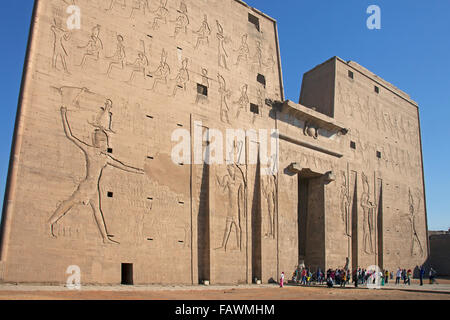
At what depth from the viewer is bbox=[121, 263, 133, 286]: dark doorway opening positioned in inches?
497

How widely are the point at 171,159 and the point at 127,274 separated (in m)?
3.87

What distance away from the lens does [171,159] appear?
46.8ft

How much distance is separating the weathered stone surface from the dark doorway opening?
0.10 meters

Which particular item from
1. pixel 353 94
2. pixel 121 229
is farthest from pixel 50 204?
pixel 353 94

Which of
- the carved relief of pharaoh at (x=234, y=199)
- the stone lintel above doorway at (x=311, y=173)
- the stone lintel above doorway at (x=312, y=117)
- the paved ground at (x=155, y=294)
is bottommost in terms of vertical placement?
the paved ground at (x=155, y=294)

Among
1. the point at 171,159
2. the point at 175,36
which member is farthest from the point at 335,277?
the point at 175,36

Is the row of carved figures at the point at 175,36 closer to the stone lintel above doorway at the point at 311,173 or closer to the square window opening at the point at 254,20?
the square window opening at the point at 254,20

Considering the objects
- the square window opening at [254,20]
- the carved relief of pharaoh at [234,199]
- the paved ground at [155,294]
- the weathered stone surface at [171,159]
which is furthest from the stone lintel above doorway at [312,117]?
the paved ground at [155,294]

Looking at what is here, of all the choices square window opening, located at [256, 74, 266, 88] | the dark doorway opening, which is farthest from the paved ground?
square window opening, located at [256, 74, 266, 88]

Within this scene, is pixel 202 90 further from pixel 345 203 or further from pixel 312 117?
pixel 345 203

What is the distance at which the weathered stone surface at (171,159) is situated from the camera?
1146 cm

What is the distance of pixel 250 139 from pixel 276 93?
2.90 metres

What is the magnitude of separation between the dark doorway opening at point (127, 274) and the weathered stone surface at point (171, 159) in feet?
0.34

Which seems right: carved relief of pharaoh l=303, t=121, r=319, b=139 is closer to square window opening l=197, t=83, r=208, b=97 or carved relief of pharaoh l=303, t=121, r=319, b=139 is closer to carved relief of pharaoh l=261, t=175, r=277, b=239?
carved relief of pharaoh l=261, t=175, r=277, b=239
